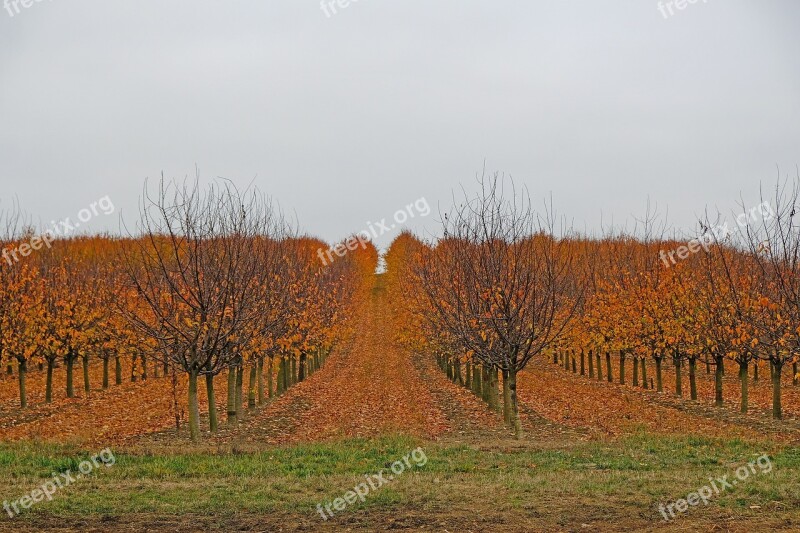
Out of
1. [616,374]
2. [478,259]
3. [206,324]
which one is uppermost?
[478,259]

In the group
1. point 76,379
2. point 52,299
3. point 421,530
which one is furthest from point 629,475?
point 76,379

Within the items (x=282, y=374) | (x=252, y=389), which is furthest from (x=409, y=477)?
(x=282, y=374)

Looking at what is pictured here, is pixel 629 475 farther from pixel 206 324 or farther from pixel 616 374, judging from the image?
pixel 616 374

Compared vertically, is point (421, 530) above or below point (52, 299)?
below

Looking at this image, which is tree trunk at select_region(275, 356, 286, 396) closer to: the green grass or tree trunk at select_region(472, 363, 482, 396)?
tree trunk at select_region(472, 363, 482, 396)

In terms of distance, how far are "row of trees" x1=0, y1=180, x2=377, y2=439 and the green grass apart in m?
3.11

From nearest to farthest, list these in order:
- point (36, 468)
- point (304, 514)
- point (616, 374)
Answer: point (304, 514)
point (36, 468)
point (616, 374)

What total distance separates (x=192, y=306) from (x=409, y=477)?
6526mm

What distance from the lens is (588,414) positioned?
23.2m

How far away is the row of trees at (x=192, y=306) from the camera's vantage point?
633 inches

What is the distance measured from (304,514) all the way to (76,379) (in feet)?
122

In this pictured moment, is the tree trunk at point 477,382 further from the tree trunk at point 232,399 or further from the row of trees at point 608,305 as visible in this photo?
the tree trunk at point 232,399

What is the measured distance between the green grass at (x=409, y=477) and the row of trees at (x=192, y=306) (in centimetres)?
311

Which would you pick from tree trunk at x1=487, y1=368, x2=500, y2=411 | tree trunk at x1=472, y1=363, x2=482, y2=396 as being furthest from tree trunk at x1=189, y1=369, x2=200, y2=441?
tree trunk at x1=472, y1=363, x2=482, y2=396
